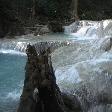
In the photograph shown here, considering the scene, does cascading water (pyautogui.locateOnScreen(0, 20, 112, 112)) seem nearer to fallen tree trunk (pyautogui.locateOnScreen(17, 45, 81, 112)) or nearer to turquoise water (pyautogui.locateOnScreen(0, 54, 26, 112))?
turquoise water (pyautogui.locateOnScreen(0, 54, 26, 112))

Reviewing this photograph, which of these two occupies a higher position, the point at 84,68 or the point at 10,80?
the point at 84,68

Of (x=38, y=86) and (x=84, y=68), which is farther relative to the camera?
(x=84, y=68)

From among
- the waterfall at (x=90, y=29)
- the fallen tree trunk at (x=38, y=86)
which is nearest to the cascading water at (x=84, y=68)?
the waterfall at (x=90, y=29)

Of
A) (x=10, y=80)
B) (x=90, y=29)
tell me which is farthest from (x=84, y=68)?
(x=90, y=29)

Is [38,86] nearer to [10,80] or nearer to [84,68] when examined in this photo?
[84,68]

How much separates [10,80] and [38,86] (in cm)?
622

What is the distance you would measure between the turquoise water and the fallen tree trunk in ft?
7.56

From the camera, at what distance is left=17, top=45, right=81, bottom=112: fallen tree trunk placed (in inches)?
314

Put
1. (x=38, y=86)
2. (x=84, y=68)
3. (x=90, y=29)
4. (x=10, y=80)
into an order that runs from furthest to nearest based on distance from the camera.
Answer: (x=90, y=29), (x=10, y=80), (x=84, y=68), (x=38, y=86)

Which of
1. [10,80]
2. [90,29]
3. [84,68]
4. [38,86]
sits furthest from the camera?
[90,29]

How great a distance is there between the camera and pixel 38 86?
314 inches

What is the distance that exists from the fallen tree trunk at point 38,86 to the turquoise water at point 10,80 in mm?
2306

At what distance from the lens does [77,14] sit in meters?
32.2

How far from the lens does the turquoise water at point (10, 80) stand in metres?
11.0
